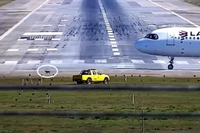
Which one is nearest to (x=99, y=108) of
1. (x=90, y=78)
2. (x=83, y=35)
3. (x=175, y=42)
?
(x=90, y=78)

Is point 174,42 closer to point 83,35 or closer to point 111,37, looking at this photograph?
point 111,37

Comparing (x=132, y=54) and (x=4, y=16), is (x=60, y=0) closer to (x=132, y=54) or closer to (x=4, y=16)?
(x=4, y=16)

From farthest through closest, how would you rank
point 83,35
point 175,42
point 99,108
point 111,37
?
point 83,35
point 111,37
point 175,42
point 99,108

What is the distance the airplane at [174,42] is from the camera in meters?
45.8

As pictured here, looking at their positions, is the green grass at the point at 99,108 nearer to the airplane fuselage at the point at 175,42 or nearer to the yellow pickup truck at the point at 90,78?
the yellow pickup truck at the point at 90,78

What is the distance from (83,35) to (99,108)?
46253 millimetres

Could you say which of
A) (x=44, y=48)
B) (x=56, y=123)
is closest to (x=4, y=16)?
(x=44, y=48)

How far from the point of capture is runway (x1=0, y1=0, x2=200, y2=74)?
49909 mm

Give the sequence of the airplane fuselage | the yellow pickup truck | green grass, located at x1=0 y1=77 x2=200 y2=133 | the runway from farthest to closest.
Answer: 1. the runway
2. the airplane fuselage
3. the yellow pickup truck
4. green grass, located at x1=0 y1=77 x2=200 y2=133

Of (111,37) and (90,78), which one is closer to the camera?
(90,78)

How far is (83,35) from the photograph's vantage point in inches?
2657

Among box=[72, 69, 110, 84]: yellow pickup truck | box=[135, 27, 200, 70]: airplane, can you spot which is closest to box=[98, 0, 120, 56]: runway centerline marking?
box=[135, 27, 200, 70]: airplane

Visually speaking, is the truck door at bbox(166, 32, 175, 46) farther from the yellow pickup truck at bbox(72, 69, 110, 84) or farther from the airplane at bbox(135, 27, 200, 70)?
the yellow pickup truck at bbox(72, 69, 110, 84)

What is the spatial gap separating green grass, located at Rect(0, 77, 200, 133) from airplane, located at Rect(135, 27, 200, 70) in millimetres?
5815
